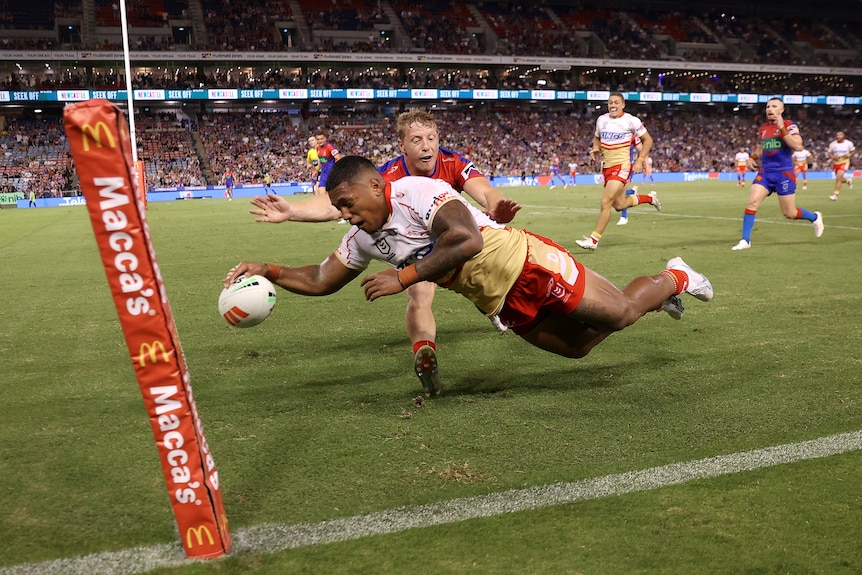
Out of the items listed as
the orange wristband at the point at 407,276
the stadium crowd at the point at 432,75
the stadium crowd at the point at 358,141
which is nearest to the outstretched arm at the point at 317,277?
the orange wristband at the point at 407,276

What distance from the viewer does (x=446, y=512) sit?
3104 mm

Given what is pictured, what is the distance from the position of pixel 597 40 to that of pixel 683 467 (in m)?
60.8

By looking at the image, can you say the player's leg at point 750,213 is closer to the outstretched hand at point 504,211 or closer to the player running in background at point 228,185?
Result: the outstretched hand at point 504,211

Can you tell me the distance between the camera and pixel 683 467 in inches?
140

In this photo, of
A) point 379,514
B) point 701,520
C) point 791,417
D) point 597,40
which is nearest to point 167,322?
point 379,514

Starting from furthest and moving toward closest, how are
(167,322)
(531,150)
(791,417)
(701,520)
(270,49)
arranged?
(531,150), (270,49), (791,417), (701,520), (167,322)

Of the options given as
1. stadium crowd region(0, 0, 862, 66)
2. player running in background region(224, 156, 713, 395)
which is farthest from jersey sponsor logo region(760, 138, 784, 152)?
stadium crowd region(0, 0, 862, 66)

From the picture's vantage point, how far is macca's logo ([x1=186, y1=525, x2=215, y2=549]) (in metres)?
2.73

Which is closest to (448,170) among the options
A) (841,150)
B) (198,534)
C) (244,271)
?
(244,271)

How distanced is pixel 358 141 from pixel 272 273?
47626 millimetres

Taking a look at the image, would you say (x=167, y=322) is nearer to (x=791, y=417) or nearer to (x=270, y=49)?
(x=791, y=417)

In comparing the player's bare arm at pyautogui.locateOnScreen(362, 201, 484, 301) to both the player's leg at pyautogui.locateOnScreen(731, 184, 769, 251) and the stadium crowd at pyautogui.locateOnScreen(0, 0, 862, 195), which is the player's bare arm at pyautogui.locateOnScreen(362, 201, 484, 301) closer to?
the player's leg at pyautogui.locateOnScreen(731, 184, 769, 251)

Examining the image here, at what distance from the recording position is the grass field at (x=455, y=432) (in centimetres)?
281

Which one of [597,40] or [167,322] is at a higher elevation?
[597,40]
